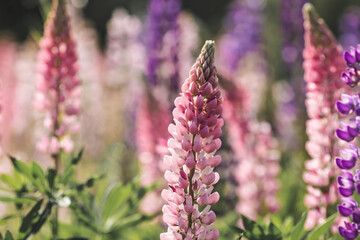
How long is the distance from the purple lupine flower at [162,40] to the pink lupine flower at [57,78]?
114cm

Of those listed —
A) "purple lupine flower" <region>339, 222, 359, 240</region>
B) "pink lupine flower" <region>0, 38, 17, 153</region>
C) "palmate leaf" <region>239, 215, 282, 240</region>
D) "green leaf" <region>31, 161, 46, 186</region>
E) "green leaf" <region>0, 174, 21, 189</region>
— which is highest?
"pink lupine flower" <region>0, 38, 17, 153</region>

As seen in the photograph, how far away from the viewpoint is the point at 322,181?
1.73 m

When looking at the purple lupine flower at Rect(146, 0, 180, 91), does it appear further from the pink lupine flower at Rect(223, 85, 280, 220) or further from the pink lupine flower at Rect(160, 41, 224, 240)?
the pink lupine flower at Rect(160, 41, 224, 240)

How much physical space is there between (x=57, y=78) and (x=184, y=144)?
2.82ft

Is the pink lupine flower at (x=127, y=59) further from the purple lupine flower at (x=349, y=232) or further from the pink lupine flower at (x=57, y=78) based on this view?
the purple lupine flower at (x=349, y=232)

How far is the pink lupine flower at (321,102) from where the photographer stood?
1683 millimetres

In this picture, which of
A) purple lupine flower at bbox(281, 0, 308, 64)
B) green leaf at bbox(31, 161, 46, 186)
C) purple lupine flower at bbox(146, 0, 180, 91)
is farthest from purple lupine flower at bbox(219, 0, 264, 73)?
green leaf at bbox(31, 161, 46, 186)

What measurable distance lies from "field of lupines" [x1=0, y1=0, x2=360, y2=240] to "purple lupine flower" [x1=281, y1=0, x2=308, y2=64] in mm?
10

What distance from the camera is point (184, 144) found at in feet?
3.96

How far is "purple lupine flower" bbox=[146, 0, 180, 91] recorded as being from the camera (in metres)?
3.07

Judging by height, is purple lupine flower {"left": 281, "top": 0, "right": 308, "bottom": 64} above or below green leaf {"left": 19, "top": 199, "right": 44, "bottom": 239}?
above

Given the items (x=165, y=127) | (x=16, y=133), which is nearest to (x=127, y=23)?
(x=16, y=133)

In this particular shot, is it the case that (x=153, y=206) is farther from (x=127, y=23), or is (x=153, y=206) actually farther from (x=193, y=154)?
(x=127, y=23)

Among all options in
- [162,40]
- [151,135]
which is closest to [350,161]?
[151,135]
